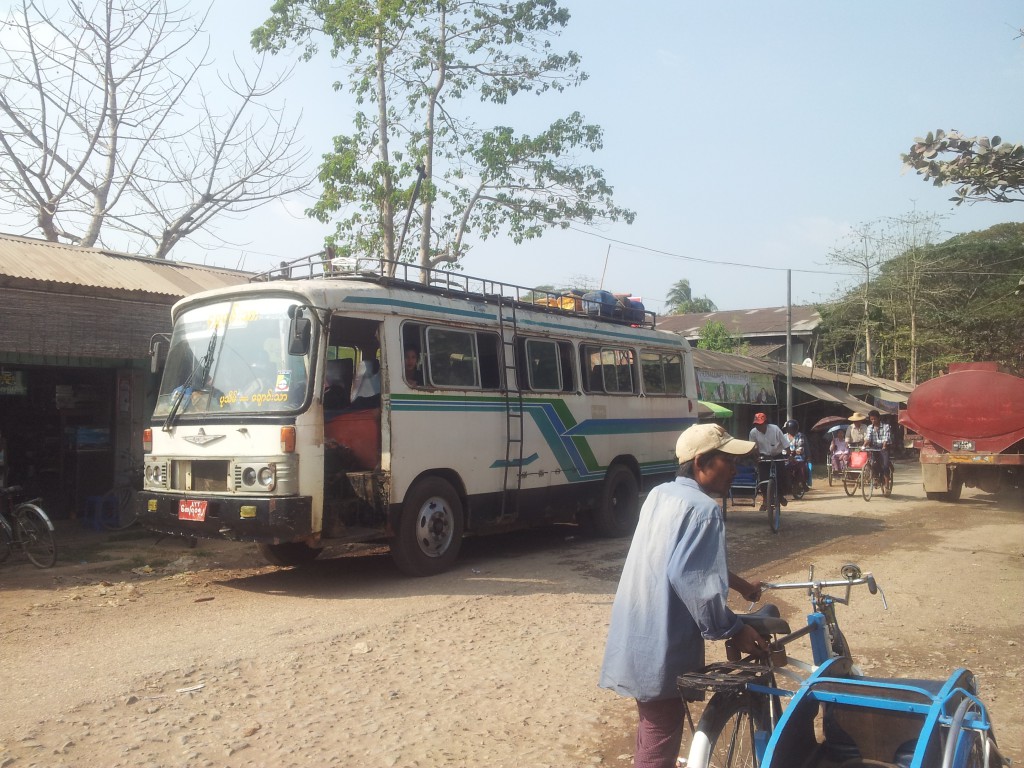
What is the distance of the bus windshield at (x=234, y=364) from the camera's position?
7.72m

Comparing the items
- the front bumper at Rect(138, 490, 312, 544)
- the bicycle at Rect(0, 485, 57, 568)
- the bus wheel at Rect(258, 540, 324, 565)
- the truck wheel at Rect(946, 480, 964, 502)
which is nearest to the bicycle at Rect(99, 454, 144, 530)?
the bicycle at Rect(0, 485, 57, 568)

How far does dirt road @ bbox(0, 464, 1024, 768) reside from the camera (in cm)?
436

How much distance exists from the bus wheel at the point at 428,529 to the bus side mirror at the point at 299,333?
180cm

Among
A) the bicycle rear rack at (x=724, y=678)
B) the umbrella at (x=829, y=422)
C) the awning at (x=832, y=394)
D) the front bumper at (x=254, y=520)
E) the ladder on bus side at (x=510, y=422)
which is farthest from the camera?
the awning at (x=832, y=394)

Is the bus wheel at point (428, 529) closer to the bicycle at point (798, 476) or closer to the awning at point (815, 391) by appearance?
the bicycle at point (798, 476)

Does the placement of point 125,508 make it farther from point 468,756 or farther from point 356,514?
point 468,756

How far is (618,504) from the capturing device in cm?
1184

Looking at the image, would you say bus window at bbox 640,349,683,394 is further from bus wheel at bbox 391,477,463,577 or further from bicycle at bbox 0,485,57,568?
bicycle at bbox 0,485,57,568

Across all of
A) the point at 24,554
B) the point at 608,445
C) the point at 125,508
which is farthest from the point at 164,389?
the point at 608,445

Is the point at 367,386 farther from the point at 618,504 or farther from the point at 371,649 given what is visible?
the point at 618,504

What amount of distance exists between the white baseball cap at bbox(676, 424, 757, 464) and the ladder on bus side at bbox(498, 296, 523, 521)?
6.42 meters

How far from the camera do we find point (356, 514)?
26.8 ft

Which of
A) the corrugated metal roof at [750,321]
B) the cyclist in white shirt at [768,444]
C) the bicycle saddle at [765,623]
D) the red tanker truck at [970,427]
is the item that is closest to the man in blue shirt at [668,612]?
the bicycle saddle at [765,623]

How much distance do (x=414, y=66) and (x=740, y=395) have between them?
12214mm
